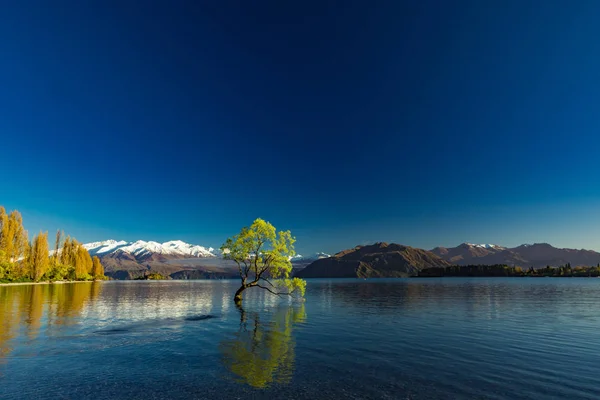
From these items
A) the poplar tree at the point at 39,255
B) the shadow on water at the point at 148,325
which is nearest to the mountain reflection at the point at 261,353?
the shadow on water at the point at 148,325

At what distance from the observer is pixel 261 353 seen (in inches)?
1241

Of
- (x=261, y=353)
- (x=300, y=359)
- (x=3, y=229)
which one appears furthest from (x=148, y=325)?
(x=3, y=229)

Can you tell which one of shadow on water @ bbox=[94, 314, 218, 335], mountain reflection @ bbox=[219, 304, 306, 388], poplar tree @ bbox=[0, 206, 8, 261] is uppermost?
poplar tree @ bbox=[0, 206, 8, 261]

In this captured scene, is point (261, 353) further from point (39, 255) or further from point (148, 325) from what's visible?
point (39, 255)

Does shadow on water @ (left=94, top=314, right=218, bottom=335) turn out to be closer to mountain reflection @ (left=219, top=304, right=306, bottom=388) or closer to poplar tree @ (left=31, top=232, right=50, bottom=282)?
mountain reflection @ (left=219, top=304, right=306, bottom=388)

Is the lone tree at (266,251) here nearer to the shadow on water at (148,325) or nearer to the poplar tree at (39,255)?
the shadow on water at (148,325)

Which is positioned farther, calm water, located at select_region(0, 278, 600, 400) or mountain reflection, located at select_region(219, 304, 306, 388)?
mountain reflection, located at select_region(219, 304, 306, 388)

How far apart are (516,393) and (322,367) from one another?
Answer: 44.7 feet

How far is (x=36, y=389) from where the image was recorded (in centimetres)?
2205

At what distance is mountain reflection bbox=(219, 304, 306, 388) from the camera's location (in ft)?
80.3

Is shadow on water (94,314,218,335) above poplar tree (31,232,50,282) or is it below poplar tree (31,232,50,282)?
below

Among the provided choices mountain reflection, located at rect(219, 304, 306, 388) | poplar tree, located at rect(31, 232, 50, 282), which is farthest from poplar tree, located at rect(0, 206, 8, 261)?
mountain reflection, located at rect(219, 304, 306, 388)

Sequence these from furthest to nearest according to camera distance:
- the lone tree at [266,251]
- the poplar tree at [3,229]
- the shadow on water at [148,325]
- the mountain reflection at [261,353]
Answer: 1. the poplar tree at [3,229]
2. the lone tree at [266,251]
3. the shadow on water at [148,325]
4. the mountain reflection at [261,353]

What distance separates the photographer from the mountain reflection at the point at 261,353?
24484 millimetres
